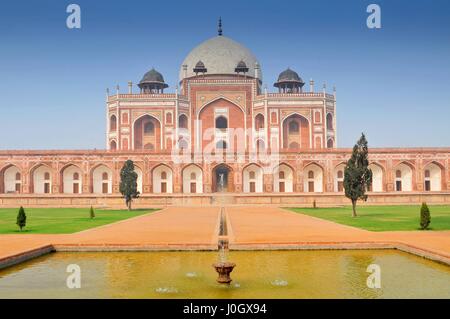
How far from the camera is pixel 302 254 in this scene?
972 cm

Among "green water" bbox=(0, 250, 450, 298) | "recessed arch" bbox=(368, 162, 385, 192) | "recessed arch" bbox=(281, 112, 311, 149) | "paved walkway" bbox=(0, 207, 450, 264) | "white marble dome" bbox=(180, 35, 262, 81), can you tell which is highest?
"white marble dome" bbox=(180, 35, 262, 81)

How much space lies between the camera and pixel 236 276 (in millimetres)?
7531

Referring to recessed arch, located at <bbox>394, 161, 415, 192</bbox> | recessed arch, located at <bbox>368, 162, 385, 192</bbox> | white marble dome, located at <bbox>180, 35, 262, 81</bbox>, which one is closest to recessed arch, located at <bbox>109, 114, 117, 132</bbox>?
white marble dome, located at <bbox>180, 35, 262, 81</bbox>

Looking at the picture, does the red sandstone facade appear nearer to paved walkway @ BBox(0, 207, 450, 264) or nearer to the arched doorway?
the arched doorway

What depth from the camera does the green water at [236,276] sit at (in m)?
6.50

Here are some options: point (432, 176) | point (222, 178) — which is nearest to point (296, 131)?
point (222, 178)

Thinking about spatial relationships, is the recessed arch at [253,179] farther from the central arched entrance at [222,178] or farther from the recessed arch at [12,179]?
the recessed arch at [12,179]

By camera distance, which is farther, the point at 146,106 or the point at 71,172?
the point at 146,106

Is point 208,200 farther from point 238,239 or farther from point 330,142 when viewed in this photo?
point 238,239

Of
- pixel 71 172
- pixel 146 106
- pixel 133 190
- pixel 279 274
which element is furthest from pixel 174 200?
pixel 279 274

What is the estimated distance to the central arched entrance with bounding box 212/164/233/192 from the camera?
37719 millimetres

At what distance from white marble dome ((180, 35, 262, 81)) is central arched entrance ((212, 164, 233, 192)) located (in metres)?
12.1
